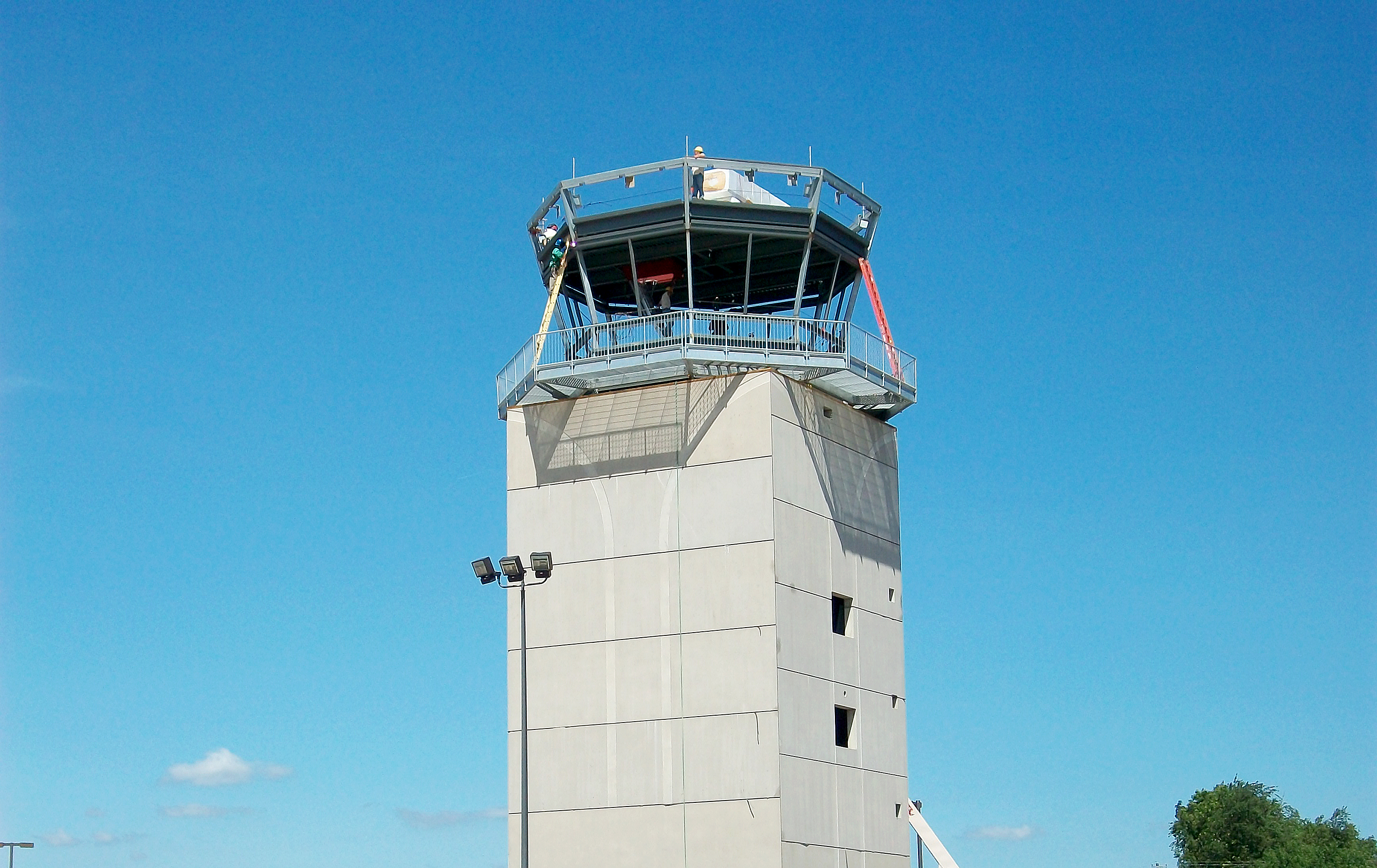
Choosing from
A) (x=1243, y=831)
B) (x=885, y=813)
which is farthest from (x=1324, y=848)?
(x=885, y=813)

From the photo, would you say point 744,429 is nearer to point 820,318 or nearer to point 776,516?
point 776,516

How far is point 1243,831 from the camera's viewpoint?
376ft

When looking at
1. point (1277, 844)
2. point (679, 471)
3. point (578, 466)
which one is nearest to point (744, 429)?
point (679, 471)

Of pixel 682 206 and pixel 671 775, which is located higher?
pixel 682 206

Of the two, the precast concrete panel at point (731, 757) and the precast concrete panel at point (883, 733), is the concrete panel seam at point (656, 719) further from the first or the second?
the precast concrete panel at point (883, 733)

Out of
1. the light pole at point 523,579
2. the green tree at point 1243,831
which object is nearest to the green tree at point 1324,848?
the green tree at point 1243,831

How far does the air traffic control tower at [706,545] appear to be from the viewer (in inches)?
1626

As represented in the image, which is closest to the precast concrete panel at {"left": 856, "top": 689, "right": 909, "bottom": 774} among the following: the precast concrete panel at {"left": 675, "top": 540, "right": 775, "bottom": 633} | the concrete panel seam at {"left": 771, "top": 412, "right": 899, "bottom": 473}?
the precast concrete panel at {"left": 675, "top": 540, "right": 775, "bottom": 633}

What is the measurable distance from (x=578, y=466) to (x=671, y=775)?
28.9 ft

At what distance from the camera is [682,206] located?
43.8m

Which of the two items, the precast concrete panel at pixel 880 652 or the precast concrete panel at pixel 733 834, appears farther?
the precast concrete panel at pixel 880 652

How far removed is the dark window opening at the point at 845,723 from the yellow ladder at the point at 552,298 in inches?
497

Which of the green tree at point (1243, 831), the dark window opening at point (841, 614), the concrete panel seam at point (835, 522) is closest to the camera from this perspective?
the concrete panel seam at point (835, 522)

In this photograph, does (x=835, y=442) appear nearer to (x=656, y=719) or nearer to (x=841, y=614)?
(x=841, y=614)
